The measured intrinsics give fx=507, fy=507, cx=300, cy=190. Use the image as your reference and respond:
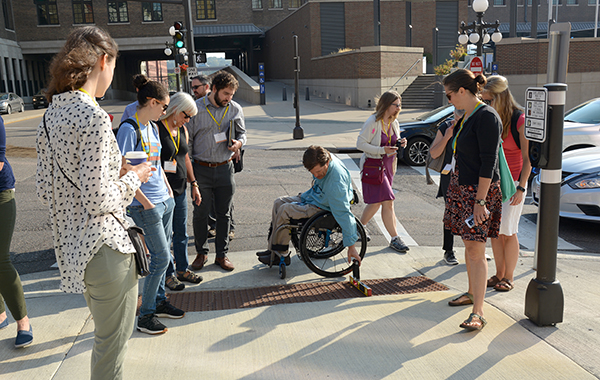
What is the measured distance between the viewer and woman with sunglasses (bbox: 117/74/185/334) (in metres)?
3.69

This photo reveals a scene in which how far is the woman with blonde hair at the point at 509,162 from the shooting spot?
180 inches

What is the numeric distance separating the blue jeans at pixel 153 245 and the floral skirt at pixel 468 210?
7.32 feet

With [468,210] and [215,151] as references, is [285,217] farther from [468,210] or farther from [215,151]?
[468,210]

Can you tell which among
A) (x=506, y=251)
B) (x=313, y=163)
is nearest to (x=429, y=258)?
(x=506, y=251)

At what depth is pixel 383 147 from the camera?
231 inches

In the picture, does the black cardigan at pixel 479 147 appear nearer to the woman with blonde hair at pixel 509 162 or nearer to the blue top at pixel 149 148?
the woman with blonde hair at pixel 509 162

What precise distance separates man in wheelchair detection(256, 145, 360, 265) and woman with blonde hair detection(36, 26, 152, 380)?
8.33 ft

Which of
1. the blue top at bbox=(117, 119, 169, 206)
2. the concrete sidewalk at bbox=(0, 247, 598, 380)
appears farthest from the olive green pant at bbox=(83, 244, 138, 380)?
the blue top at bbox=(117, 119, 169, 206)

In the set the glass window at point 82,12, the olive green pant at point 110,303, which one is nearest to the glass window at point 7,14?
the glass window at point 82,12

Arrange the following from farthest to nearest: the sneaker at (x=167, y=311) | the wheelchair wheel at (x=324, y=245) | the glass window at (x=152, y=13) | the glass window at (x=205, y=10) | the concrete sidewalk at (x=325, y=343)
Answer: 1. the glass window at (x=205, y=10)
2. the glass window at (x=152, y=13)
3. the wheelchair wheel at (x=324, y=245)
4. the sneaker at (x=167, y=311)
5. the concrete sidewalk at (x=325, y=343)

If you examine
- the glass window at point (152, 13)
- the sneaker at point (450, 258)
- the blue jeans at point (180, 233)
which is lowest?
the sneaker at point (450, 258)

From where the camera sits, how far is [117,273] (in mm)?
2377

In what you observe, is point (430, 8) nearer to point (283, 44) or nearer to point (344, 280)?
point (283, 44)

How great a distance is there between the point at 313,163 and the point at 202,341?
1914mm
